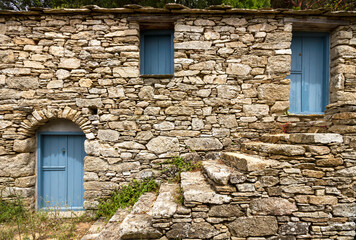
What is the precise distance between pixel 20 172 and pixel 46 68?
227 centimetres

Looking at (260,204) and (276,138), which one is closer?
(260,204)

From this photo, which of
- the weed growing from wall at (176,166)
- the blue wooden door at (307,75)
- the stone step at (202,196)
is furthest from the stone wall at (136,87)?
the stone step at (202,196)

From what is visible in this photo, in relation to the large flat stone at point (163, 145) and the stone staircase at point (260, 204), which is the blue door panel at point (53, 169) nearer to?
the large flat stone at point (163, 145)

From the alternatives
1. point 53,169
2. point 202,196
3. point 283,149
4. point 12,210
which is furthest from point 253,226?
point 12,210

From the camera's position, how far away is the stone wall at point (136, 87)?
3664mm

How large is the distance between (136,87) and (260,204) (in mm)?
3016

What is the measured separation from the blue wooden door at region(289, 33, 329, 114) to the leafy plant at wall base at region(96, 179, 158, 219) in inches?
144

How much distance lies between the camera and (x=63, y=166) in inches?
157

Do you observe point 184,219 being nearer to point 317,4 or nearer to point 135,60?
point 135,60

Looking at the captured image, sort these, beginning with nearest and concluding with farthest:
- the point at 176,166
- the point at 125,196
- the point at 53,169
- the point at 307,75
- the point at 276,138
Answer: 1. the point at 276,138
2. the point at 125,196
3. the point at 176,166
4. the point at 53,169
5. the point at 307,75

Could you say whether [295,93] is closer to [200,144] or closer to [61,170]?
[200,144]

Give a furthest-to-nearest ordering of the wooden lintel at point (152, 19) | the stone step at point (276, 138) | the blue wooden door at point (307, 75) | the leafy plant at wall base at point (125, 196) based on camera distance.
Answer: the blue wooden door at point (307, 75)
the wooden lintel at point (152, 19)
the leafy plant at wall base at point (125, 196)
the stone step at point (276, 138)

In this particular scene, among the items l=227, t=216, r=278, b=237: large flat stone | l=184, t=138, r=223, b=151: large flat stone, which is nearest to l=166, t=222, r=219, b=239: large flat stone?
l=227, t=216, r=278, b=237: large flat stone

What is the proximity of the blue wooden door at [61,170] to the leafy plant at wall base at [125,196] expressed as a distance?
2.63 feet
